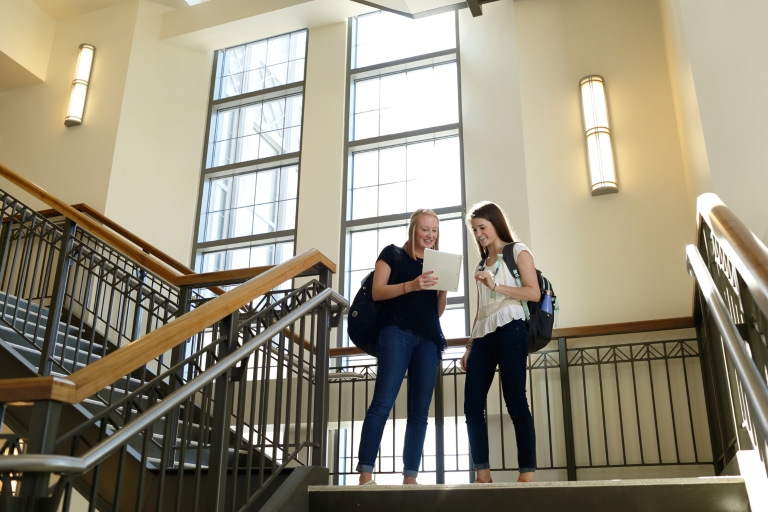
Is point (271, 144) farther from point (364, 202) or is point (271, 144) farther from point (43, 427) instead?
point (43, 427)

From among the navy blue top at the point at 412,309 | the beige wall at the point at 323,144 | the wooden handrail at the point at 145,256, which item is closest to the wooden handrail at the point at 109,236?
the wooden handrail at the point at 145,256

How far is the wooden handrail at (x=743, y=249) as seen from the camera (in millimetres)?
A: 1515

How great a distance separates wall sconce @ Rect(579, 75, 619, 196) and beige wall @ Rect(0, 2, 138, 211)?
4271 millimetres

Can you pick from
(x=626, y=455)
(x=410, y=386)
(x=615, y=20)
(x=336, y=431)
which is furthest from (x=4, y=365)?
(x=615, y=20)

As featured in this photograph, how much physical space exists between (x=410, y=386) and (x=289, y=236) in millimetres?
3888

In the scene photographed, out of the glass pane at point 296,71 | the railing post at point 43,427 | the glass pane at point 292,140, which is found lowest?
the railing post at point 43,427

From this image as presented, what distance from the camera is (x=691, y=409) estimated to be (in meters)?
4.49

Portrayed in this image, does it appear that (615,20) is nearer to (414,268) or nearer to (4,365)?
(414,268)

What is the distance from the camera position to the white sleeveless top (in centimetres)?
273

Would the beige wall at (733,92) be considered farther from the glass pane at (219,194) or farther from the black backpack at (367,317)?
the glass pane at (219,194)

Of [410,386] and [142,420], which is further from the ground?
[410,386]

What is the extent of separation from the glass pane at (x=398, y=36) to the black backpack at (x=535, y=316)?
A: 4.16 m

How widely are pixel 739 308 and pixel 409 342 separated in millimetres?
1186

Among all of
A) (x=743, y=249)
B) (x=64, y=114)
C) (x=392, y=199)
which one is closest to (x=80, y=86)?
(x=64, y=114)
